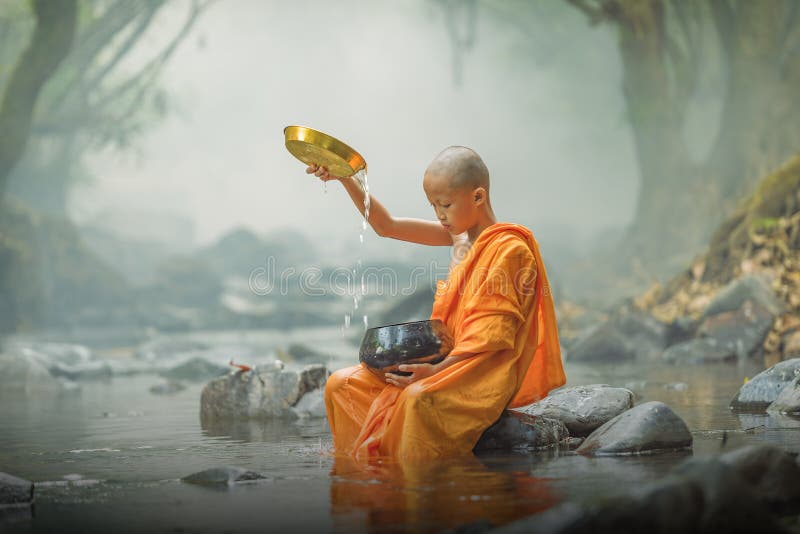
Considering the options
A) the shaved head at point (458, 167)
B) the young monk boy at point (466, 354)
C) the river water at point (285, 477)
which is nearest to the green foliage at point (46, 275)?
the river water at point (285, 477)

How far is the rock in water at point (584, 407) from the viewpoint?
4289mm

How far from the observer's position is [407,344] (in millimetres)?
3674

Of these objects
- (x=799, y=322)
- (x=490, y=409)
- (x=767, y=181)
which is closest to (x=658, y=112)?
(x=767, y=181)

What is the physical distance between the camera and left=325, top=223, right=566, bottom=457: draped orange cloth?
11.7ft

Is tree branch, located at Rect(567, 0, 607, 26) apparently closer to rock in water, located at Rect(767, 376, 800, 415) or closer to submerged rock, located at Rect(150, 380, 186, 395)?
submerged rock, located at Rect(150, 380, 186, 395)

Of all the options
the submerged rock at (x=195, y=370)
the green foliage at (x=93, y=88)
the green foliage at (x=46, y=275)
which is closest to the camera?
the submerged rock at (x=195, y=370)

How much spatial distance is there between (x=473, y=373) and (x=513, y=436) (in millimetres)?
428

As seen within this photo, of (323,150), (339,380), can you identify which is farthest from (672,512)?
(323,150)

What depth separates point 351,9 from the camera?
105 feet

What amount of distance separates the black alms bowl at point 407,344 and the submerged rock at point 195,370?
22.6 ft

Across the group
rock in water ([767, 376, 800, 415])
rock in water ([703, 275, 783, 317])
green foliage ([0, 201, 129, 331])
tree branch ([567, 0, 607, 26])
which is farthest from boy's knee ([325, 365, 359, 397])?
green foliage ([0, 201, 129, 331])

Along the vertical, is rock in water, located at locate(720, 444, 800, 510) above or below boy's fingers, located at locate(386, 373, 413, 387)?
below

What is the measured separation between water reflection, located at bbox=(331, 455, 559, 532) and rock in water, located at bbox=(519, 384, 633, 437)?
0.95 metres

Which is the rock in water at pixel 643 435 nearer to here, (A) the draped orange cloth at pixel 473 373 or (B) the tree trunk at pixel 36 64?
(A) the draped orange cloth at pixel 473 373
